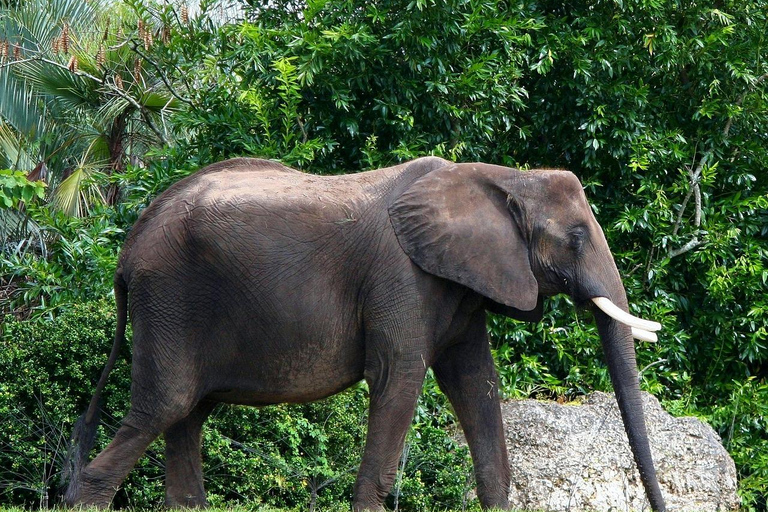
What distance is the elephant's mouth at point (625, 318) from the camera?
269 inches

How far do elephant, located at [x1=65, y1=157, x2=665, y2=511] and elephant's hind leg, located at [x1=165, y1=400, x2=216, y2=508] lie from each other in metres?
0.50

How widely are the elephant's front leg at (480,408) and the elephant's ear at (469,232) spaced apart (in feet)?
1.77

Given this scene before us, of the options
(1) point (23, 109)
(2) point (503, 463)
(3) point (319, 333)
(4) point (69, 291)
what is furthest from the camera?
(1) point (23, 109)

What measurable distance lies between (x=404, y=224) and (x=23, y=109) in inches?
369

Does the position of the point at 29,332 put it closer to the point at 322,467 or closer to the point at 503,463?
the point at 322,467

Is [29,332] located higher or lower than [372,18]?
lower

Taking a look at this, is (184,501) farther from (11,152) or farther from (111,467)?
(11,152)

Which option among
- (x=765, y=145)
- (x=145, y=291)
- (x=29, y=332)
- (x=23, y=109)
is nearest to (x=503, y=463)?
(x=145, y=291)

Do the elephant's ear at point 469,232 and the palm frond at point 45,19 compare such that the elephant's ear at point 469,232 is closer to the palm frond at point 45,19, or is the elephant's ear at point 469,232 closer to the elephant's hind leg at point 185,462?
the elephant's hind leg at point 185,462

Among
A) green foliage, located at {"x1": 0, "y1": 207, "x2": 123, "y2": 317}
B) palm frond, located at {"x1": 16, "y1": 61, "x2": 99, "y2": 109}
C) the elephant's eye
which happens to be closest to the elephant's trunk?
the elephant's eye

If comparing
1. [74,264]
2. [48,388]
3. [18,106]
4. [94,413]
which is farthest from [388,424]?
[18,106]

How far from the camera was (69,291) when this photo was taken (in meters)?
9.91

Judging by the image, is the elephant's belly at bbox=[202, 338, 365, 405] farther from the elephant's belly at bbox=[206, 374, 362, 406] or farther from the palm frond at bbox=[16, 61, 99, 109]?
the palm frond at bbox=[16, 61, 99, 109]

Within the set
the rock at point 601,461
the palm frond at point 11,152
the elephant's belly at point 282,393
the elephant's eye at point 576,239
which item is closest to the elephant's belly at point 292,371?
the elephant's belly at point 282,393
